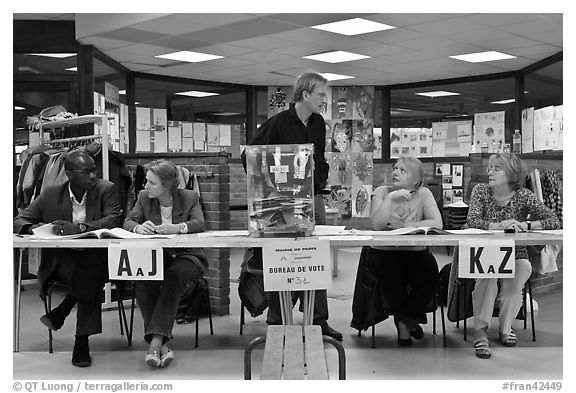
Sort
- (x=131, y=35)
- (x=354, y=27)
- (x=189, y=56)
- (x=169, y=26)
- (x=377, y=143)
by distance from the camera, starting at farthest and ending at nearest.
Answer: (x=377, y=143) → (x=189, y=56) → (x=131, y=35) → (x=354, y=27) → (x=169, y=26)

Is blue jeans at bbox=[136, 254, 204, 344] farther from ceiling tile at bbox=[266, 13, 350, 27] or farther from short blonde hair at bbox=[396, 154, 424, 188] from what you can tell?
ceiling tile at bbox=[266, 13, 350, 27]

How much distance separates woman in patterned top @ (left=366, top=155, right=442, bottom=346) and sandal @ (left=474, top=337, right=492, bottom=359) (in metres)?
0.33

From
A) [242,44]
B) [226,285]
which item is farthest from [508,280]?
[242,44]

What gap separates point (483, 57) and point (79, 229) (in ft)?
20.1

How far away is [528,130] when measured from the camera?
335 inches

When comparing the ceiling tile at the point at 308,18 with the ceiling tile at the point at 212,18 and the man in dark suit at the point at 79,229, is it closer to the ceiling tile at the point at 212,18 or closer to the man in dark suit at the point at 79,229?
the ceiling tile at the point at 212,18

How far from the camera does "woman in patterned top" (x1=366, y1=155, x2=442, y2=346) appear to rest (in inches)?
143

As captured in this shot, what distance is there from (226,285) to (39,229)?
1.71 m

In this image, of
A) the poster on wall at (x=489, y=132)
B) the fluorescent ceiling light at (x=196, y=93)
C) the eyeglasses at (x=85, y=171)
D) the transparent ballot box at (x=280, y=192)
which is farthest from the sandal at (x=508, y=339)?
the fluorescent ceiling light at (x=196, y=93)

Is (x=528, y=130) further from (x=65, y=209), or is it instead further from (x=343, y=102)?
(x=65, y=209)

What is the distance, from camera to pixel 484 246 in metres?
2.76

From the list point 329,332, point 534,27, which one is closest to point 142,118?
point 534,27

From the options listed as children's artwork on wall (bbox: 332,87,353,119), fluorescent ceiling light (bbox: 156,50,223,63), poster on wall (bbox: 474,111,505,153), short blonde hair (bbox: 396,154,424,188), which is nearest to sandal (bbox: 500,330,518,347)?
short blonde hair (bbox: 396,154,424,188)

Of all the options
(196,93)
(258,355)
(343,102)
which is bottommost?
(258,355)
